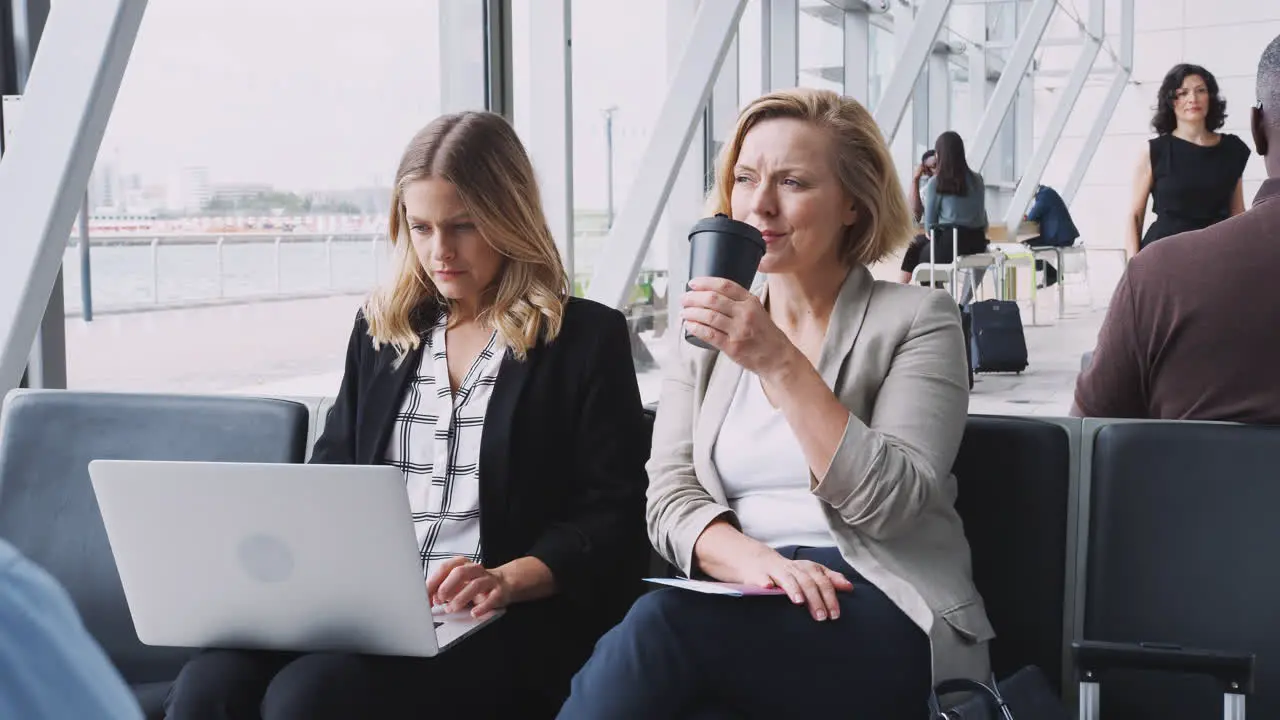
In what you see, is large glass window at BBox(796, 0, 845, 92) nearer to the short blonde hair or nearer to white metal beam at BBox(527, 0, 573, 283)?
white metal beam at BBox(527, 0, 573, 283)

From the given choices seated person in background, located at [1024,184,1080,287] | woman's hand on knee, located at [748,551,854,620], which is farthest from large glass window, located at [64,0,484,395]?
seated person in background, located at [1024,184,1080,287]

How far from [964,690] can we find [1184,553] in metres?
0.53

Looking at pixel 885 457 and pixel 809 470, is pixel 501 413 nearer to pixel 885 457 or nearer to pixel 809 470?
pixel 809 470

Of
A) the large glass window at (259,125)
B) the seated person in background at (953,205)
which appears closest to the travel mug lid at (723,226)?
the large glass window at (259,125)

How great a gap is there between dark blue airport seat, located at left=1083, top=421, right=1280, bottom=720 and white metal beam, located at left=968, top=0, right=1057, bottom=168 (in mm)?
9552

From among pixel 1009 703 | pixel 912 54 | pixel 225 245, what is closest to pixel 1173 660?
pixel 1009 703

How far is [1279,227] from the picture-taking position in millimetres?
2002

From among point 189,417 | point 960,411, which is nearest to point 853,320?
point 960,411

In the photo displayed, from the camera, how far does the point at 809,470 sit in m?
1.91

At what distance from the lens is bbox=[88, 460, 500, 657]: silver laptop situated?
5.35 ft

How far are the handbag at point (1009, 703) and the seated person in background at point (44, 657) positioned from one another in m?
1.23

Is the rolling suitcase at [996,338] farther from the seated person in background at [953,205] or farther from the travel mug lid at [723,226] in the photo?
the travel mug lid at [723,226]

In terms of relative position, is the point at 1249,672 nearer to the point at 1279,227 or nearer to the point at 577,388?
the point at 1279,227

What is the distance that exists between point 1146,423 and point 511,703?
106 centimetres
